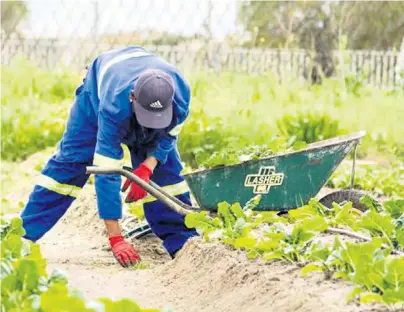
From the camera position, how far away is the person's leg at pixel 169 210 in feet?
20.5

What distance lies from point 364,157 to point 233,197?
17.6 feet

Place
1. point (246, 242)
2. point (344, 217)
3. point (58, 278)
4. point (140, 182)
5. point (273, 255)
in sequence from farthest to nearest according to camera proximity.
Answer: point (140, 182), point (344, 217), point (246, 242), point (273, 255), point (58, 278)

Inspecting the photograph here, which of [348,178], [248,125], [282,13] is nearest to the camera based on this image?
[348,178]

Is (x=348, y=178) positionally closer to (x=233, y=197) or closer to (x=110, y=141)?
(x=233, y=197)

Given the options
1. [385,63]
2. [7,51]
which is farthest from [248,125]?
[385,63]

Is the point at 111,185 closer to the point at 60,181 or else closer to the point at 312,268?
the point at 60,181

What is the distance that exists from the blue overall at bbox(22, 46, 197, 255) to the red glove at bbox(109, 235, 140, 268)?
0.20m

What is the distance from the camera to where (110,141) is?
221 inches

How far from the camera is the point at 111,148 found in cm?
564

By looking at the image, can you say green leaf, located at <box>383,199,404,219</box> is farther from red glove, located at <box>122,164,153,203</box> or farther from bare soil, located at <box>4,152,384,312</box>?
red glove, located at <box>122,164,153,203</box>

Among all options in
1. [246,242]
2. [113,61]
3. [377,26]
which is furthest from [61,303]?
[377,26]

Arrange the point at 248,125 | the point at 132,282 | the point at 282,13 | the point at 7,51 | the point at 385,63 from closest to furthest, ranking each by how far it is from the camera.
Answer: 1. the point at 132,282
2. the point at 248,125
3. the point at 7,51
4. the point at 385,63
5. the point at 282,13

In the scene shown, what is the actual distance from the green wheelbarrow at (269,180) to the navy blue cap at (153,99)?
0.40 metres

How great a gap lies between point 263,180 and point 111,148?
92 centimetres
